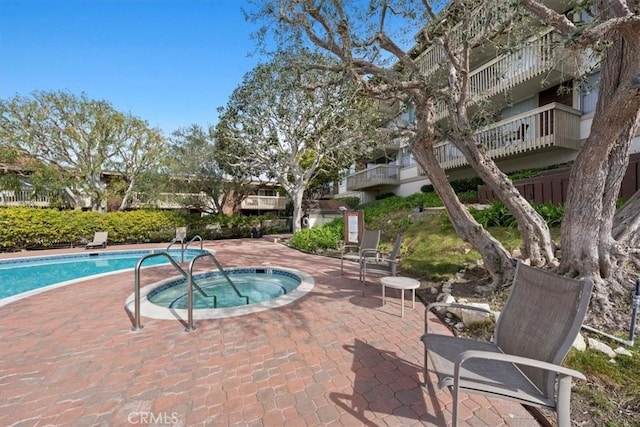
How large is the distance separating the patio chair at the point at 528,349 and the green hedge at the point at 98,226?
1720cm

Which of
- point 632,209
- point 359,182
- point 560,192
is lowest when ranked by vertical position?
point 632,209

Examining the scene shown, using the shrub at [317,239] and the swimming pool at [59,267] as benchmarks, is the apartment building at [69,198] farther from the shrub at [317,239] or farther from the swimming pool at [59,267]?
the shrub at [317,239]

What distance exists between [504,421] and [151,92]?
12.4 m

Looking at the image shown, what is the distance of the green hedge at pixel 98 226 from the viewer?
1238cm

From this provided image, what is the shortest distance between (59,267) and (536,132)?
61.9 feet

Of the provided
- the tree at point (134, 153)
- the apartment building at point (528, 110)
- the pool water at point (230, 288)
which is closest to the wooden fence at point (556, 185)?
the apartment building at point (528, 110)

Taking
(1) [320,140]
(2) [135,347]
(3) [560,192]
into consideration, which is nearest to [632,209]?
(3) [560,192]

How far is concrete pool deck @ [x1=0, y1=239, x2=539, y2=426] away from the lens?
2268mm

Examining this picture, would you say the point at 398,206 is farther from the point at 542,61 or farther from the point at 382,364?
the point at 382,364

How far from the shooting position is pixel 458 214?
5191mm

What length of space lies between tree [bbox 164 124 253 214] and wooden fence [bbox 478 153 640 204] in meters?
15.5

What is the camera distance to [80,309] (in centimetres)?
471

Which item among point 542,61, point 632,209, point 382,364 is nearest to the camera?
point 382,364

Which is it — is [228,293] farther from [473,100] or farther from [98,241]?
[98,241]
